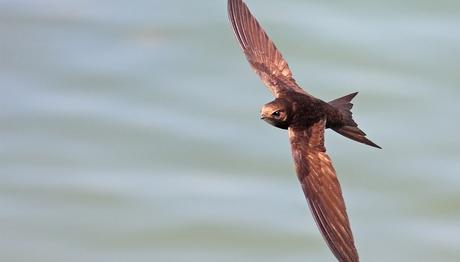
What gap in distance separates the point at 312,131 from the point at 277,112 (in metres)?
0.17

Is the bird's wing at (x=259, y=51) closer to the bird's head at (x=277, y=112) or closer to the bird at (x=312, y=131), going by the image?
the bird at (x=312, y=131)

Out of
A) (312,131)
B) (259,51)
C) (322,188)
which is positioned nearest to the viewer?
(322,188)

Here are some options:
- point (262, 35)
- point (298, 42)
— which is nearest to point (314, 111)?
point (262, 35)

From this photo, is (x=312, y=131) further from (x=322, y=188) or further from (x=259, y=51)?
(x=259, y=51)

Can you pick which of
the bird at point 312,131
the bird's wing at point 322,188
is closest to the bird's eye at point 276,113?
the bird at point 312,131

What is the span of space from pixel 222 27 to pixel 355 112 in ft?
3.22

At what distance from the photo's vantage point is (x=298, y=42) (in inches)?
324

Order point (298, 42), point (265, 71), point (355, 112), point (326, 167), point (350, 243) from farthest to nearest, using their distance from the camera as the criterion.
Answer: point (298, 42), point (355, 112), point (265, 71), point (326, 167), point (350, 243)

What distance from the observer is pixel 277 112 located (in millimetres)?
5805

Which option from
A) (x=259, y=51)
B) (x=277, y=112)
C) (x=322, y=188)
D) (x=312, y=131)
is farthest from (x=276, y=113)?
(x=259, y=51)

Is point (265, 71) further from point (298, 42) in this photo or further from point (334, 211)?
point (298, 42)

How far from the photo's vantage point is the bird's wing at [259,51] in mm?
6223

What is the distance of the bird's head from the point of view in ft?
19.0

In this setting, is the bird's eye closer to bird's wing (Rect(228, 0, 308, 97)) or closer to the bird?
the bird
